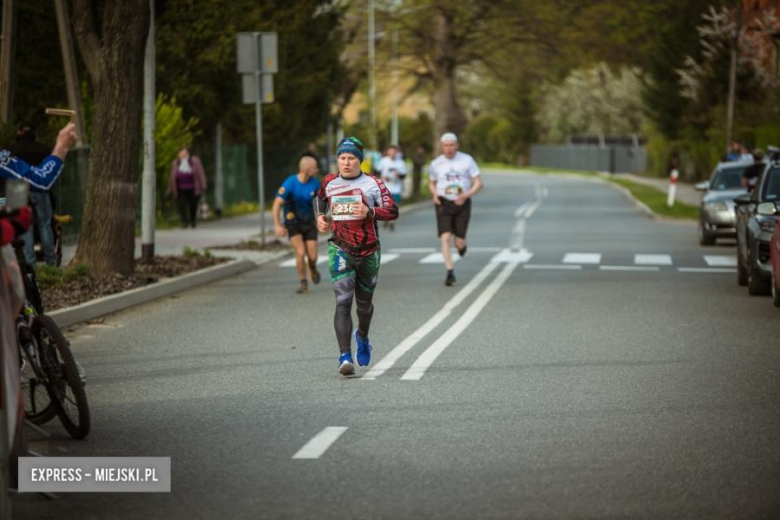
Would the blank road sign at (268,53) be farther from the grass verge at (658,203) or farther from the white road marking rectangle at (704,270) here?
the grass verge at (658,203)

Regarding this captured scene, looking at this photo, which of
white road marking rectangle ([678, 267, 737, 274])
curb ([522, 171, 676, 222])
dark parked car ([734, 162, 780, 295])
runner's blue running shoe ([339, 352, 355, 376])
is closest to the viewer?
runner's blue running shoe ([339, 352, 355, 376])

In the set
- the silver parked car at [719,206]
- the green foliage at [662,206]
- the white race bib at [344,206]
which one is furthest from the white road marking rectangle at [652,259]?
the green foliage at [662,206]

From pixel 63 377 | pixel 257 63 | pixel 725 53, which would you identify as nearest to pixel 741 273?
pixel 257 63

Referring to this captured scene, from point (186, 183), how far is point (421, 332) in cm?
1742

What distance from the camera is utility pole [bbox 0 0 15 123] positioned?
1894 cm

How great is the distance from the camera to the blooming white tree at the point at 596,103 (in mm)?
93500

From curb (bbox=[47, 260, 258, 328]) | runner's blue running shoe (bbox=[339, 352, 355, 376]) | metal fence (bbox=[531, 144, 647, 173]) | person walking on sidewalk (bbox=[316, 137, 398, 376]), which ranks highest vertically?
person walking on sidewalk (bbox=[316, 137, 398, 376])

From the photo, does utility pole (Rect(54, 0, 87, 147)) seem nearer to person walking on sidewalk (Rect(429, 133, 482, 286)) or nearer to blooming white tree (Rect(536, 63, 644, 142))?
person walking on sidewalk (Rect(429, 133, 482, 286))

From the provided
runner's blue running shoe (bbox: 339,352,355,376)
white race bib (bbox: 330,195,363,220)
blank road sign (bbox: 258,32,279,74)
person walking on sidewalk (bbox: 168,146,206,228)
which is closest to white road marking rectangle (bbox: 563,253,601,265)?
blank road sign (bbox: 258,32,279,74)

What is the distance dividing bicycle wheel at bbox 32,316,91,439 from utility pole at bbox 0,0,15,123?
37.6 feet

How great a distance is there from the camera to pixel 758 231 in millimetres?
16422

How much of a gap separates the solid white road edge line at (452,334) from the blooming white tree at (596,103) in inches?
2904

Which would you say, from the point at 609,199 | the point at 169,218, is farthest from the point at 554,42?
the point at 169,218

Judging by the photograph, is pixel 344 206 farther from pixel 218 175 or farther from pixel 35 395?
pixel 218 175
